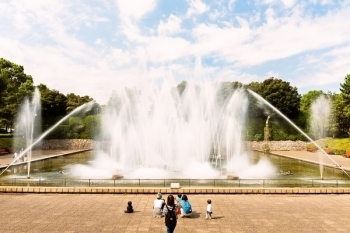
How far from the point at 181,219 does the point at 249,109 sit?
64573mm

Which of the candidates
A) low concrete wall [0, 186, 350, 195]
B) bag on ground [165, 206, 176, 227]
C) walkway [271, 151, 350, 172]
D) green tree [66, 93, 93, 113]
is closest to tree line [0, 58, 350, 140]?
green tree [66, 93, 93, 113]

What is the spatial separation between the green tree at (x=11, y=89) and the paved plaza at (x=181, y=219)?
146ft

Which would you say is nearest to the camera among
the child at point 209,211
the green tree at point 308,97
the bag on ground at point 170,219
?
the bag on ground at point 170,219

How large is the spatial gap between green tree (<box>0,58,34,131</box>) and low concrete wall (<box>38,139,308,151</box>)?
9476 millimetres

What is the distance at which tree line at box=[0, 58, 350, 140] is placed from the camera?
60844mm

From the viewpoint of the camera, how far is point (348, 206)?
17.3m

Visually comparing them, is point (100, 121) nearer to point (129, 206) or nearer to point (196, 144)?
point (196, 144)

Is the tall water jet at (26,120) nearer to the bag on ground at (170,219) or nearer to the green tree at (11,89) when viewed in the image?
the green tree at (11,89)

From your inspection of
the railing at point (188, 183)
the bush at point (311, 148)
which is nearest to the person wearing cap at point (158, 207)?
the railing at point (188, 183)

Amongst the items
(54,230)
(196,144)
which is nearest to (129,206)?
(54,230)

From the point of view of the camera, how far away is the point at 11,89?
6081 cm

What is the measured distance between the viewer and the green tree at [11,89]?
192 feet

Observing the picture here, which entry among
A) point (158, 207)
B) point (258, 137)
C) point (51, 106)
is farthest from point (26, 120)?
point (158, 207)

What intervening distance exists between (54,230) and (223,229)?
6.70m
